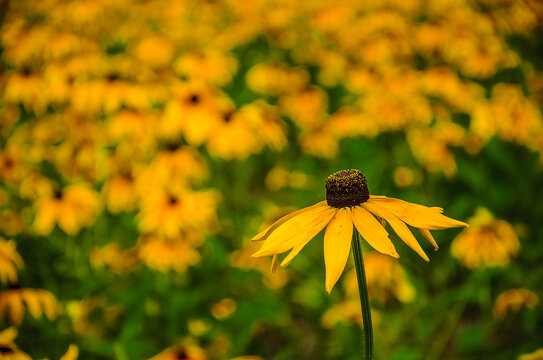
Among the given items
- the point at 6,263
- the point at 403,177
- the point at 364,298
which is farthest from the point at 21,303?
the point at 403,177

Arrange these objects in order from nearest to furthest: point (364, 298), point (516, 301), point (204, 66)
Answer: point (364, 298), point (516, 301), point (204, 66)

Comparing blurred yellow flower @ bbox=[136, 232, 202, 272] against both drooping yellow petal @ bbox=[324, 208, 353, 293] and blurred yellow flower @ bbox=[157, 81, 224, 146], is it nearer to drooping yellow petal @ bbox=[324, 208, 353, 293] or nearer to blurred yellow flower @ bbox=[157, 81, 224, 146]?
blurred yellow flower @ bbox=[157, 81, 224, 146]

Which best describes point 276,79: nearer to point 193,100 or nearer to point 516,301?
point 193,100

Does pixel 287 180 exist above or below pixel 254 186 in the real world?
Answer: above

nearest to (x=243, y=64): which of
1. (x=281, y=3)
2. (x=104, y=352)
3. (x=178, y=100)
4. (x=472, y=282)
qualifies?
(x=281, y=3)

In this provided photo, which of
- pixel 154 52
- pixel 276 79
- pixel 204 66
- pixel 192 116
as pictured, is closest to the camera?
pixel 192 116

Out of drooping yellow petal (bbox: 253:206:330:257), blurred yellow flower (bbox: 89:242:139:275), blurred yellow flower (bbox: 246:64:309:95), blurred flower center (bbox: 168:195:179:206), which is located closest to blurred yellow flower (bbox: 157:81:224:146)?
blurred flower center (bbox: 168:195:179:206)

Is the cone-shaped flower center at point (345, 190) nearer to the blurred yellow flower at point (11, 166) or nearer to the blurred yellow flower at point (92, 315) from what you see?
the blurred yellow flower at point (92, 315)
